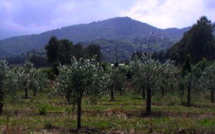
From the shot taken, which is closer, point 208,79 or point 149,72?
point 149,72

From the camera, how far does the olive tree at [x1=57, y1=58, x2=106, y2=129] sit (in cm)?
2931

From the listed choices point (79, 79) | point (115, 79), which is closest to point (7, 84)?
point (79, 79)

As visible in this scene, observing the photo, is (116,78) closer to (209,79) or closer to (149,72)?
(209,79)

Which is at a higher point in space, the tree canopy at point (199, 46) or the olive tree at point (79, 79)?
the tree canopy at point (199, 46)

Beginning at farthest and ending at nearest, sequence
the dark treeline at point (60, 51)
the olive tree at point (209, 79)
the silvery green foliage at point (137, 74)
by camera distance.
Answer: the dark treeline at point (60, 51) → the olive tree at point (209, 79) → the silvery green foliage at point (137, 74)

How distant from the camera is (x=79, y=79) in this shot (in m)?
29.4

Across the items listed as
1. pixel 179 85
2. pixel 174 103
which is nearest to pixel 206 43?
pixel 179 85

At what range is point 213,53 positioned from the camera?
131125 millimetres

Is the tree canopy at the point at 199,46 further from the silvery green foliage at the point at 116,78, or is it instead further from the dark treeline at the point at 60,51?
the silvery green foliage at the point at 116,78

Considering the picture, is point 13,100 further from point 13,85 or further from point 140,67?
point 140,67

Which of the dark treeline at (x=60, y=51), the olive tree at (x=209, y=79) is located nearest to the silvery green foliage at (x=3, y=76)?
the olive tree at (x=209, y=79)

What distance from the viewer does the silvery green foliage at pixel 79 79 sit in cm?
2932

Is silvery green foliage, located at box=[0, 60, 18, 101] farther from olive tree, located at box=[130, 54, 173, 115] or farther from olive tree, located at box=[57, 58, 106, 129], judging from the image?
A: olive tree, located at box=[130, 54, 173, 115]

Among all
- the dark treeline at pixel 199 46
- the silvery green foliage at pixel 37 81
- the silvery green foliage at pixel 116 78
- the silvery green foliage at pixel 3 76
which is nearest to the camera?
the silvery green foliage at pixel 3 76
